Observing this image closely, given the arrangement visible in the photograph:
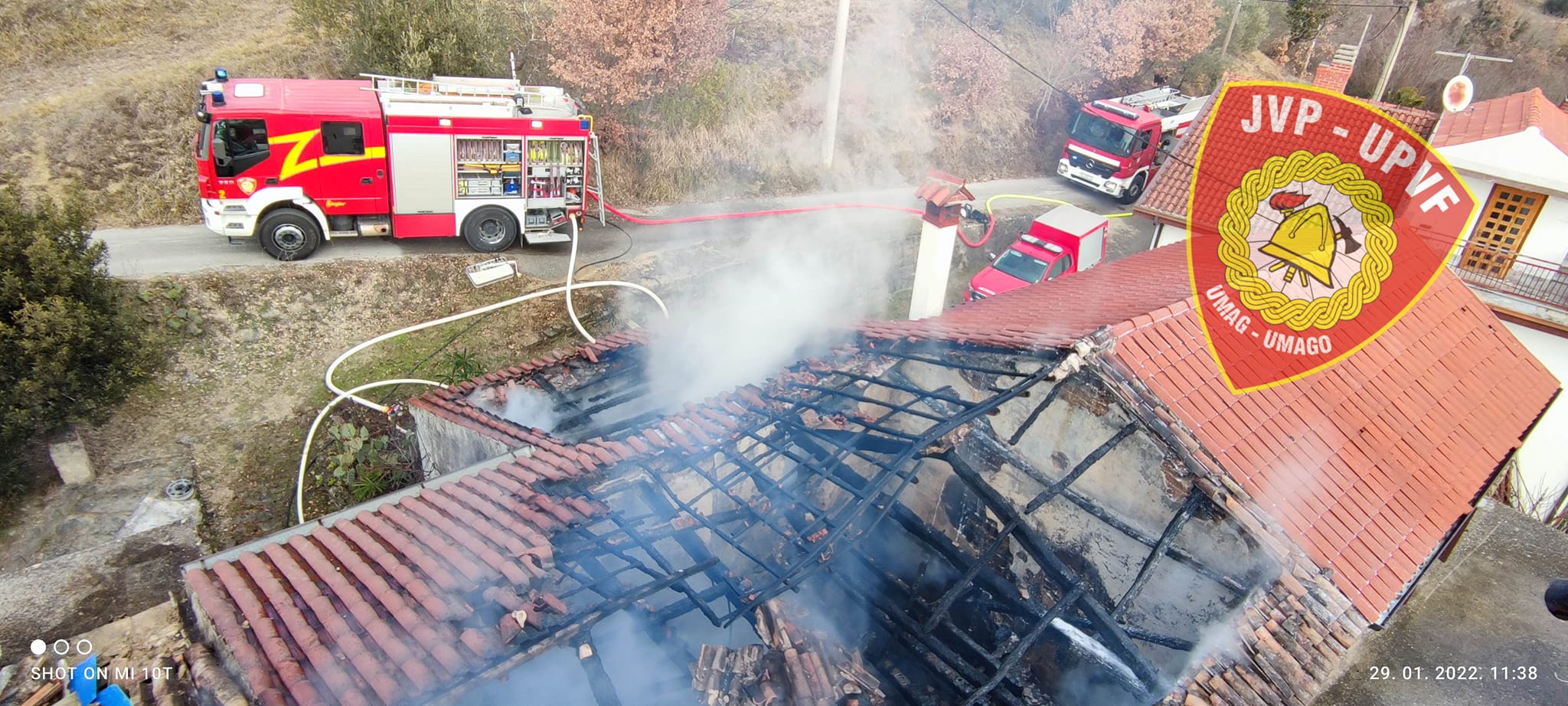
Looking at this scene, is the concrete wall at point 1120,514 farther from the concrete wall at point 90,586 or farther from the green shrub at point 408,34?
the green shrub at point 408,34

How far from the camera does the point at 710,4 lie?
52.9 ft

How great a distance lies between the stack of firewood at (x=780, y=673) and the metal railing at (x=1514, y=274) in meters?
12.7

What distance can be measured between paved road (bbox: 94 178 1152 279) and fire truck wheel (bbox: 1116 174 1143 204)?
0.36 metres

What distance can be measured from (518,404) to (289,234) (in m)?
6.48

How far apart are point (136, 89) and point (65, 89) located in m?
1.56

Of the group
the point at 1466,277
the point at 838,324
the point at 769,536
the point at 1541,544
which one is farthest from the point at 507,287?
the point at 1466,277

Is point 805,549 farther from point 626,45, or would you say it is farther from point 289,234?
point 626,45

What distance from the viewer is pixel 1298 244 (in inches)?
209

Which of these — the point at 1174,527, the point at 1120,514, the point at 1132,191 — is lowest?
the point at 1120,514

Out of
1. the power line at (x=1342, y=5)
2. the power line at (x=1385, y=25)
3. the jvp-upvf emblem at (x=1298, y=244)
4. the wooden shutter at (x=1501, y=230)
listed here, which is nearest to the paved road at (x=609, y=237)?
the wooden shutter at (x=1501, y=230)

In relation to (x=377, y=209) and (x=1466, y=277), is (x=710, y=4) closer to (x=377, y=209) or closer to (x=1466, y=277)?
(x=377, y=209)

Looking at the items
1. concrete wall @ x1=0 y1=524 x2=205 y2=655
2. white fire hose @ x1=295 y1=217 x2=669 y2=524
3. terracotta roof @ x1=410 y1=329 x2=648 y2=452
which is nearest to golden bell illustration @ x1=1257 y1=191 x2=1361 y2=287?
terracotta roof @ x1=410 y1=329 x2=648 y2=452

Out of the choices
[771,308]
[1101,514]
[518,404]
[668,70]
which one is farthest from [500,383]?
[668,70]

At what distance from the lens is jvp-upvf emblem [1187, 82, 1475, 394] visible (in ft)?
17.2
